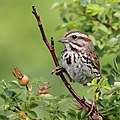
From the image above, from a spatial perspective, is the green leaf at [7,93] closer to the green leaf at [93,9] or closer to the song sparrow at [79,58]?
the song sparrow at [79,58]

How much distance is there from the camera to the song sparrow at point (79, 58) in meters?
5.22

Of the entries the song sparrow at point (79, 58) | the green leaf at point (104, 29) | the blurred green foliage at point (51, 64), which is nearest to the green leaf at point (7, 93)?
the blurred green foliage at point (51, 64)

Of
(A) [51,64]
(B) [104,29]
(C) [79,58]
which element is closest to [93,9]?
(B) [104,29]

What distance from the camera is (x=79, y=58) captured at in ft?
17.7

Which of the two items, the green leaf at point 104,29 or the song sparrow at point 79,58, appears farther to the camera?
the song sparrow at point 79,58

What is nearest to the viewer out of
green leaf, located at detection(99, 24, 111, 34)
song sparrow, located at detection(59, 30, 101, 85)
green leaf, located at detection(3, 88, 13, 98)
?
green leaf, located at detection(3, 88, 13, 98)

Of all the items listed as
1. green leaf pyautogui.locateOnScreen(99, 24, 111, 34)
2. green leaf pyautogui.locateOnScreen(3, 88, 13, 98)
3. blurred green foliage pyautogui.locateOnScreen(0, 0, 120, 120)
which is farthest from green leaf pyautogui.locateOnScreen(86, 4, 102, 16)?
green leaf pyautogui.locateOnScreen(3, 88, 13, 98)

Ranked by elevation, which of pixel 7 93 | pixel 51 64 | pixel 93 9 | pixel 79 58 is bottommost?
pixel 7 93

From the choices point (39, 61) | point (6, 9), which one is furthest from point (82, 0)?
point (6, 9)

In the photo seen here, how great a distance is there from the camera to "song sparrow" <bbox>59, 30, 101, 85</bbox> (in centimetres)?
522

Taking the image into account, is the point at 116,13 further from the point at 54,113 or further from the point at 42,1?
the point at 42,1

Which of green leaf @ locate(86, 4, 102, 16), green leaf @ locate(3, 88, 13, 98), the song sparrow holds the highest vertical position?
green leaf @ locate(86, 4, 102, 16)

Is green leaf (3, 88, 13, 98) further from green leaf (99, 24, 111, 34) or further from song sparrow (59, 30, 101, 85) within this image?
green leaf (99, 24, 111, 34)

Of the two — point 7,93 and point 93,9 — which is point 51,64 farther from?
point 7,93
